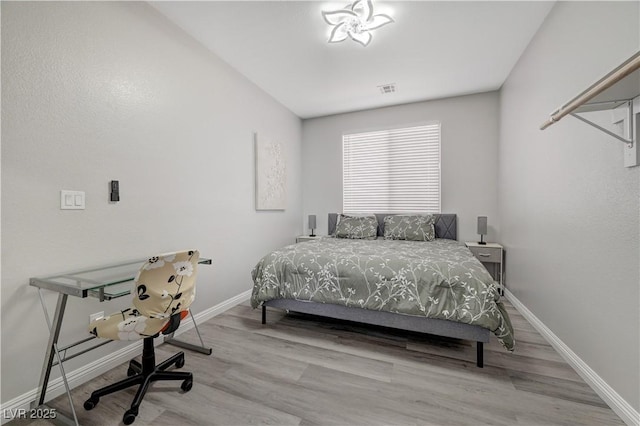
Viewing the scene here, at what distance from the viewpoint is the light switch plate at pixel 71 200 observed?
1587mm

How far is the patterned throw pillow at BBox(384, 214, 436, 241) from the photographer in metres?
3.52

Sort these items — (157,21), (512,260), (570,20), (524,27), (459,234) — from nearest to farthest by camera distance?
(570,20)
(157,21)
(524,27)
(512,260)
(459,234)

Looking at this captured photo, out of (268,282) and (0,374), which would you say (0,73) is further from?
(268,282)

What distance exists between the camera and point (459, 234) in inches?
152

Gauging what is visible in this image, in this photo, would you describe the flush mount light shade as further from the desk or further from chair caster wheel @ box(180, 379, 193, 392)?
chair caster wheel @ box(180, 379, 193, 392)

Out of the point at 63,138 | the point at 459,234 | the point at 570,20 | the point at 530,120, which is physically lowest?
the point at 459,234

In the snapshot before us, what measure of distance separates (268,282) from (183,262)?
1.09 meters

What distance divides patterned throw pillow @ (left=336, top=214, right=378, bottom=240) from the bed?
1085mm

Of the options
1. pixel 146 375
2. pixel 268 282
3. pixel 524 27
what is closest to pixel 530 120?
pixel 524 27

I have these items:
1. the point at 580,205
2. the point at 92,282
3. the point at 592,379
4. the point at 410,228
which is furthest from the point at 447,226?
the point at 92,282

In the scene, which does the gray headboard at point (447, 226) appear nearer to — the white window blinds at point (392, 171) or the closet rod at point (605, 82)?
the white window blinds at point (392, 171)

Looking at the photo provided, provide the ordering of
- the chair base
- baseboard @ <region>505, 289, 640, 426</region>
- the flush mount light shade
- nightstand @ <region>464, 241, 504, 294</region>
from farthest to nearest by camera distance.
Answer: nightstand @ <region>464, 241, 504, 294</region> < the flush mount light shade < the chair base < baseboard @ <region>505, 289, 640, 426</region>

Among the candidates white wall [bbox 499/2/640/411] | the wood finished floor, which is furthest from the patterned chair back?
white wall [bbox 499/2/640/411]

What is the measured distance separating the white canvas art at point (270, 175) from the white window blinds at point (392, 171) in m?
1.11
